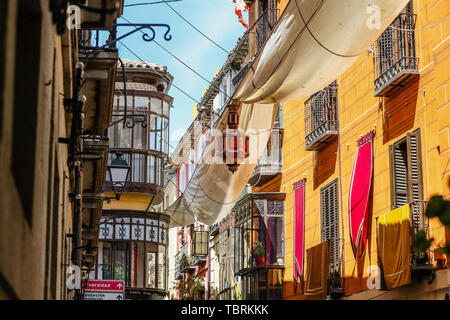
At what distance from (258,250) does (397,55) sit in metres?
12.3

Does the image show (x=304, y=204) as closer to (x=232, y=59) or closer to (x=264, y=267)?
(x=264, y=267)

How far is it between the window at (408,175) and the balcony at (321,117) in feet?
12.5

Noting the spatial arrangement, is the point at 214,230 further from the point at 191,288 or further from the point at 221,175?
the point at 221,175

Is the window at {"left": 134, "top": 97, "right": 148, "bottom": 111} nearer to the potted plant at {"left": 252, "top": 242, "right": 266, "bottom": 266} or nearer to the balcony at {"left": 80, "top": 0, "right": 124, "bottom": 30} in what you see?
the potted plant at {"left": 252, "top": 242, "right": 266, "bottom": 266}

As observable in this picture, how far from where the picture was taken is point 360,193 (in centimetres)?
1912

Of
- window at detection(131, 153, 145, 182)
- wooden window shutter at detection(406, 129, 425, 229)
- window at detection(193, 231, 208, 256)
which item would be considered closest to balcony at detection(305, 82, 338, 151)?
wooden window shutter at detection(406, 129, 425, 229)

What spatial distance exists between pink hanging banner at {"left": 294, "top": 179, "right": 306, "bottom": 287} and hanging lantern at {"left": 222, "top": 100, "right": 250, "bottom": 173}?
434 cm

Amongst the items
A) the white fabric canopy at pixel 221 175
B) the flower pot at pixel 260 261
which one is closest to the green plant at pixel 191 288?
the flower pot at pixel 260 261

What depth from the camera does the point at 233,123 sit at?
16953 mm

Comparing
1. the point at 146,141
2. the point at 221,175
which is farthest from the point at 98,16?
the point at 146,141

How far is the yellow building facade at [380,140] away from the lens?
14789 millimetres

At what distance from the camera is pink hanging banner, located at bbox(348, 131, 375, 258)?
61.4 ft

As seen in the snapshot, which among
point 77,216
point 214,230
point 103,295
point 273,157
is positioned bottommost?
point 103,295
